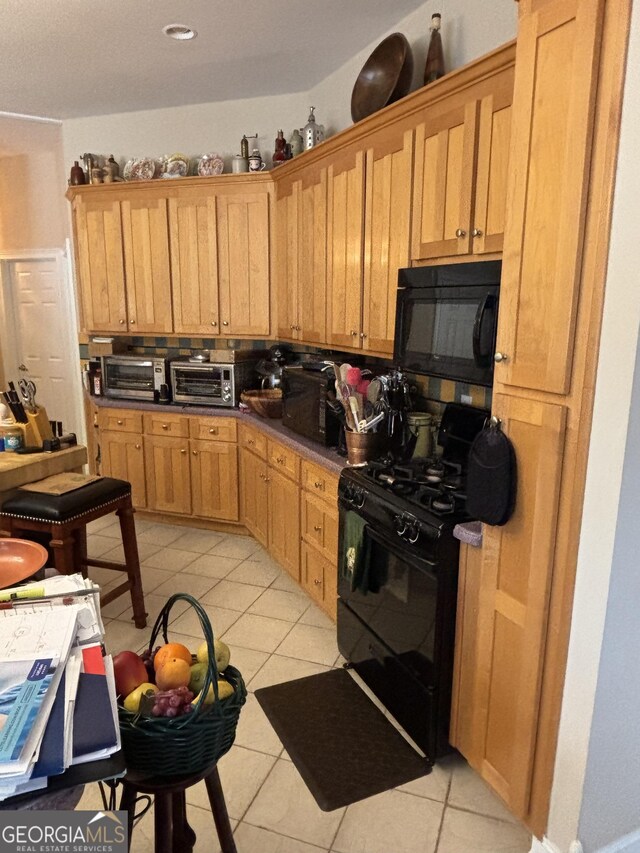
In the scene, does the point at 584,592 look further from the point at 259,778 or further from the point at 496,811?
the point at 259,778

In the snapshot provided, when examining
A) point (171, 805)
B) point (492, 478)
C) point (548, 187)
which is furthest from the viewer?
point (492, 478)

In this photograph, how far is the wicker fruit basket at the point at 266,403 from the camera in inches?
146

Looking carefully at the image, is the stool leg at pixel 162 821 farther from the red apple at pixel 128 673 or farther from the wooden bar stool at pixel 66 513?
the wooden bar stool at pixel 66 513

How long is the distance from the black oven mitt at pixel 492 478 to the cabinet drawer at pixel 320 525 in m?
1.07

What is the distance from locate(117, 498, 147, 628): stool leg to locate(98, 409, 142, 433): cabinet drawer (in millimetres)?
1391

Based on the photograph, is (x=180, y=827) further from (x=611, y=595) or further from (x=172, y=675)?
(x=611, y=595)

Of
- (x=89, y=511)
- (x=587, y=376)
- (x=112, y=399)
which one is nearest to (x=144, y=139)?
(x=112, y=399)

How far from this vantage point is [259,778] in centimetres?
201

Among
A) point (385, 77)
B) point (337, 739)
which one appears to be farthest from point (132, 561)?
point (385, 77)

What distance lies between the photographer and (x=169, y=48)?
333 centimetres

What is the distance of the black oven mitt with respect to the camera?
1635mm

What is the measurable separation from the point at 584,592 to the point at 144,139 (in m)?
4.37

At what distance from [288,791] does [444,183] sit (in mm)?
2222

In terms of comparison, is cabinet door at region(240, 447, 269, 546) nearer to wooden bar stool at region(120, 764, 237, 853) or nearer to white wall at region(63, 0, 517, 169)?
white wall at region(63, 0, 517, 169)
